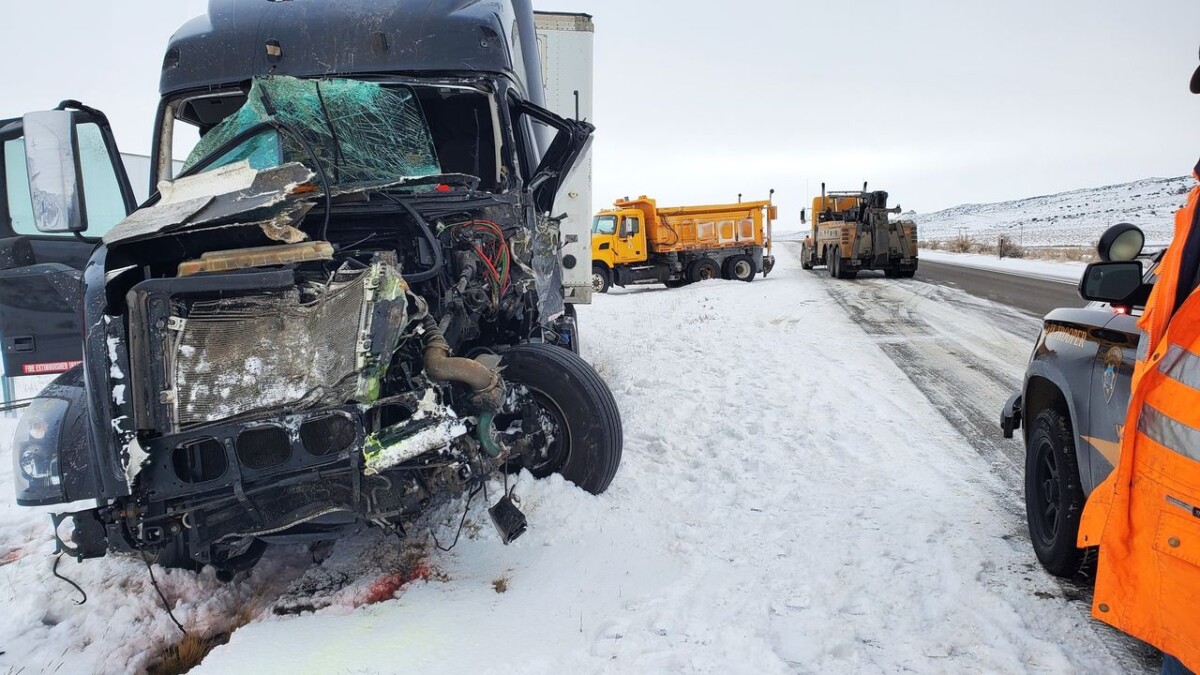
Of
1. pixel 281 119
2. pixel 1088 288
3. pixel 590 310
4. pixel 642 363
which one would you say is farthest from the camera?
pixel 590 310

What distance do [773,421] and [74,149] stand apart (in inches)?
180

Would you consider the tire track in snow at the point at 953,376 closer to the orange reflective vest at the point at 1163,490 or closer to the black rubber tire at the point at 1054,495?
the black rubber tire at the point at 1054,495

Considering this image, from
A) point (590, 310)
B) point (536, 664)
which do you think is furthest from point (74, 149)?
point (590, 310)

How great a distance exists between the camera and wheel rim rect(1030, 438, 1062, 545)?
2873 mm

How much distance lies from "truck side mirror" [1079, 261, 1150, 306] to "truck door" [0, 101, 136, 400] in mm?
3778

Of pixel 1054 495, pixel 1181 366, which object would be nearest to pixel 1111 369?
pixel 1054 495

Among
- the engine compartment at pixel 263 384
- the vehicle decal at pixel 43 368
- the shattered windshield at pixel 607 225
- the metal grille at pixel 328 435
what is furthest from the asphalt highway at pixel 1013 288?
the vehicle decal at pixel 43 368

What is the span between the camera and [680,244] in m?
20.1

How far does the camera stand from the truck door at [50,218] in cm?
298

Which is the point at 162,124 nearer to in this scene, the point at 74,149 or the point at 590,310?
the point at 74,149

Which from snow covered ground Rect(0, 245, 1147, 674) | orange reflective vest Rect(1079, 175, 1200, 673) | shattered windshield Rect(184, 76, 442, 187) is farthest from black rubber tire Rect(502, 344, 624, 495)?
orange reflective vest Rect(1079, 175, 1200, 673)

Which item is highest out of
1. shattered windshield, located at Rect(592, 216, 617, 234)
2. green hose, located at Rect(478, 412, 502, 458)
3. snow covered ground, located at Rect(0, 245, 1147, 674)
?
shattered windshield, located at Rect(592, 216, 617, 234)

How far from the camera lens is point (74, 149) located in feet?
9.84

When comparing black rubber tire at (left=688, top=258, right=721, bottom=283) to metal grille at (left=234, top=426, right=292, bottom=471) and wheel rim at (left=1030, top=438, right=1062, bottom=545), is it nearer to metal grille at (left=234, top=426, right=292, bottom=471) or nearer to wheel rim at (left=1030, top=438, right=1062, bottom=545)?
wheel rim at (left=1030, top=438, right=1062, bottom=545)
